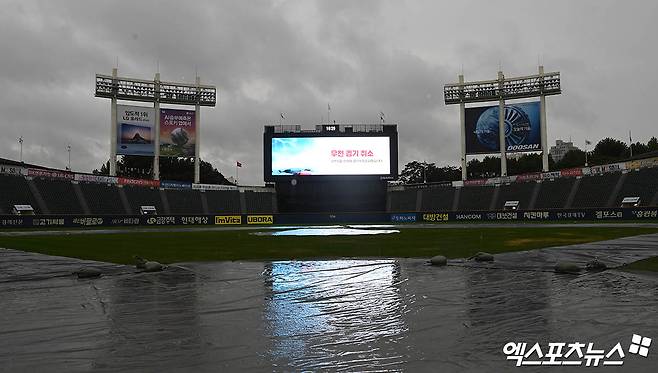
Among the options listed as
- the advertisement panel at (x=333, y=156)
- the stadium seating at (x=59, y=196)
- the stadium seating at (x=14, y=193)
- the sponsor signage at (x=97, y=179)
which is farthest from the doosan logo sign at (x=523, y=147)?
the stadium seating at (x=14, y=193)

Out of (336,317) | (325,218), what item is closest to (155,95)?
(325,218)

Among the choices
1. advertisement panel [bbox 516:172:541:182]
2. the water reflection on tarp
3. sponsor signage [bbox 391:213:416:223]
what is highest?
advertisement panel [bbox 516:172:541:182]

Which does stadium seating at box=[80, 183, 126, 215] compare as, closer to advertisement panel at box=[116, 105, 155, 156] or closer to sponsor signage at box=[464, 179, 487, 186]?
advertisement panel at box=[116, 105, 155, 156]

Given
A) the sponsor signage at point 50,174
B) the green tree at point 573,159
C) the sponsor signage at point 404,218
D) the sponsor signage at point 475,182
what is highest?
the green tree at point 573,159

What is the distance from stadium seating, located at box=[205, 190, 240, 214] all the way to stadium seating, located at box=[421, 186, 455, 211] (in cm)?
3139

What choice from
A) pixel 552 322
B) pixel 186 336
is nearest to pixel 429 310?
pixel 552 322

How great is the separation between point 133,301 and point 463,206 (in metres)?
70.5

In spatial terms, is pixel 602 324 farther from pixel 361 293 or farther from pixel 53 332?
pixel 53 332

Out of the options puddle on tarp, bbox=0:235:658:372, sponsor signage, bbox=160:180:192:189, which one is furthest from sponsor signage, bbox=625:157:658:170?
sponsor signage, bbox=160:180:192:189

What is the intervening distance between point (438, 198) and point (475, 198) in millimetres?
6068

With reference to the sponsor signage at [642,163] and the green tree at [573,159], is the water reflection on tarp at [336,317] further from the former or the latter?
the green tree at [573,159]

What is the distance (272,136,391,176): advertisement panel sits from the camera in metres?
67.7

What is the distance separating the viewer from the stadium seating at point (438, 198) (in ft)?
252

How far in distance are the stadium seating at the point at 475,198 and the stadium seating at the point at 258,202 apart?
31780mm
